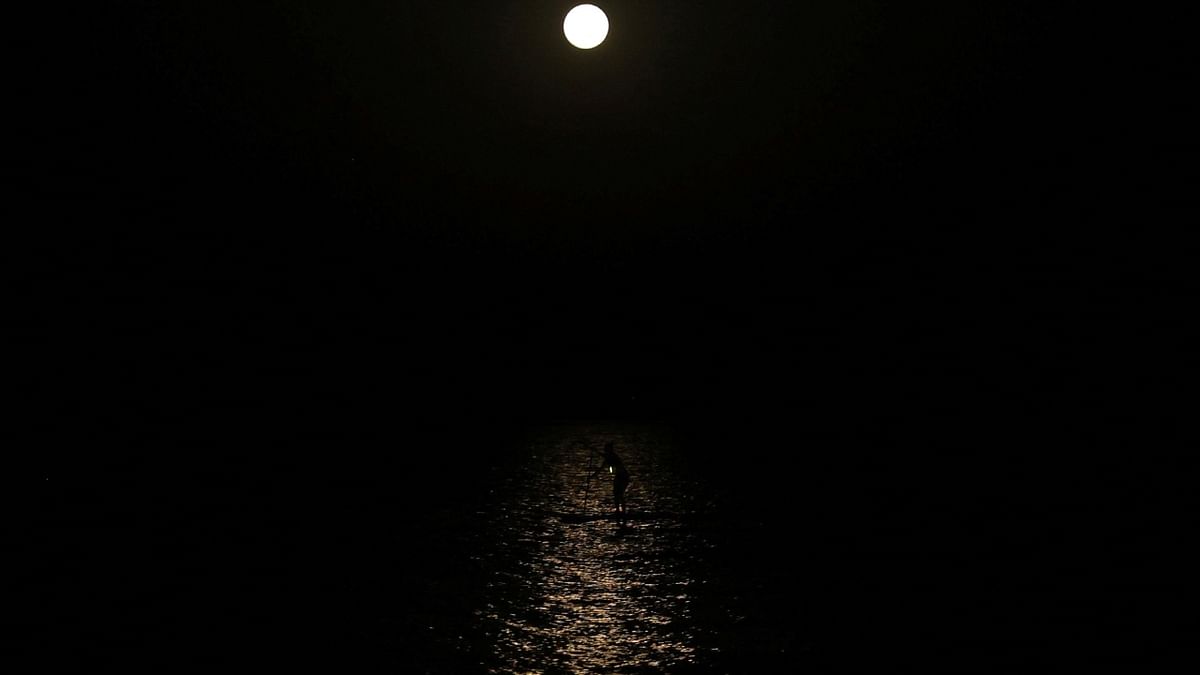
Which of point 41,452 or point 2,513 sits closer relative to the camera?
point 2,513

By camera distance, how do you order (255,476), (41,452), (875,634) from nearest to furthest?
(875,634) → (255,476) → (41,452)

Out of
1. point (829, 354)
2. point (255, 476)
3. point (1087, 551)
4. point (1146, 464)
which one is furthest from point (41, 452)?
point (829, 354)

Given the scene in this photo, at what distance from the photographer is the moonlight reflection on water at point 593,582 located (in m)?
5.67

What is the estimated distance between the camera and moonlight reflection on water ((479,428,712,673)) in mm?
5668

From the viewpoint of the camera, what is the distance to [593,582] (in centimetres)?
761

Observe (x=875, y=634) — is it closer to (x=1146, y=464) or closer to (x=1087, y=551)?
(x=1087, y=551)

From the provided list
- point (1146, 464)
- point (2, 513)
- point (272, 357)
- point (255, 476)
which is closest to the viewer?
point (2, 513)

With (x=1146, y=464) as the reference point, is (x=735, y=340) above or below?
above

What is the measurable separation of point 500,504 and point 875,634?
8038 millimetres

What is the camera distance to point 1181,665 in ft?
17.4

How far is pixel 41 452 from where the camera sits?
707 inches

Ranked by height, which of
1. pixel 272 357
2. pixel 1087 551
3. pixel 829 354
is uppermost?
pixel 829 354

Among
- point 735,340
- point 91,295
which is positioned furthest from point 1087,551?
point 735,340

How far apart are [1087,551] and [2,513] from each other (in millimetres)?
17250
